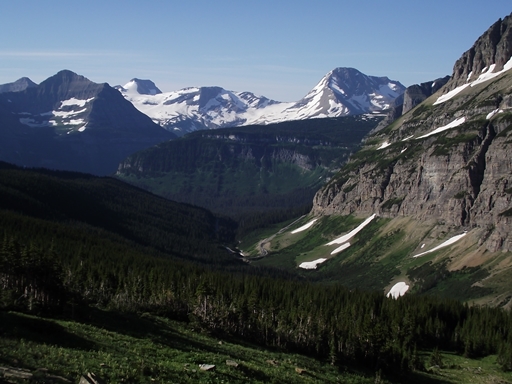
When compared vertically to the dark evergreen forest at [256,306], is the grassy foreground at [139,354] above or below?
above

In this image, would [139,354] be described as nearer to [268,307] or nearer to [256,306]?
[256,306]

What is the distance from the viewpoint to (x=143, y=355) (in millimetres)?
54406

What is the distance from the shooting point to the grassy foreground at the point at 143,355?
44.1m

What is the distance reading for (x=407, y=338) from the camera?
108625mm

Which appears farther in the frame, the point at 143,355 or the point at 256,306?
the point at 256,306

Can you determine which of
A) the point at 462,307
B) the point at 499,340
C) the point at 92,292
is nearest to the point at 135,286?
the point at 92,292

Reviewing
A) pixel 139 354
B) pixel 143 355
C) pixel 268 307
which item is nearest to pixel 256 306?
pixel 268 307

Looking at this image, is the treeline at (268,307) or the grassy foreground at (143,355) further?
the treeline at (268,307)

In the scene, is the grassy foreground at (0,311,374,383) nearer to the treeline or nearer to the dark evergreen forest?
the dark evergreen forest

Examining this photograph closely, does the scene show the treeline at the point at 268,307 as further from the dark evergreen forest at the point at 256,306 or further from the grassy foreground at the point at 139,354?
the grassy foreground at the point at 139,354

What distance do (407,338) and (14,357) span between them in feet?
258

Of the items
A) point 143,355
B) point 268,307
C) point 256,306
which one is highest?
point 143,355

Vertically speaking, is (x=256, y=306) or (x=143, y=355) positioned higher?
(x=143, y=355)

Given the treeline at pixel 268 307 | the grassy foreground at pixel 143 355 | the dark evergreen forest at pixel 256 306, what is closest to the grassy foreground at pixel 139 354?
the grassy foreground at pixel 143 355
